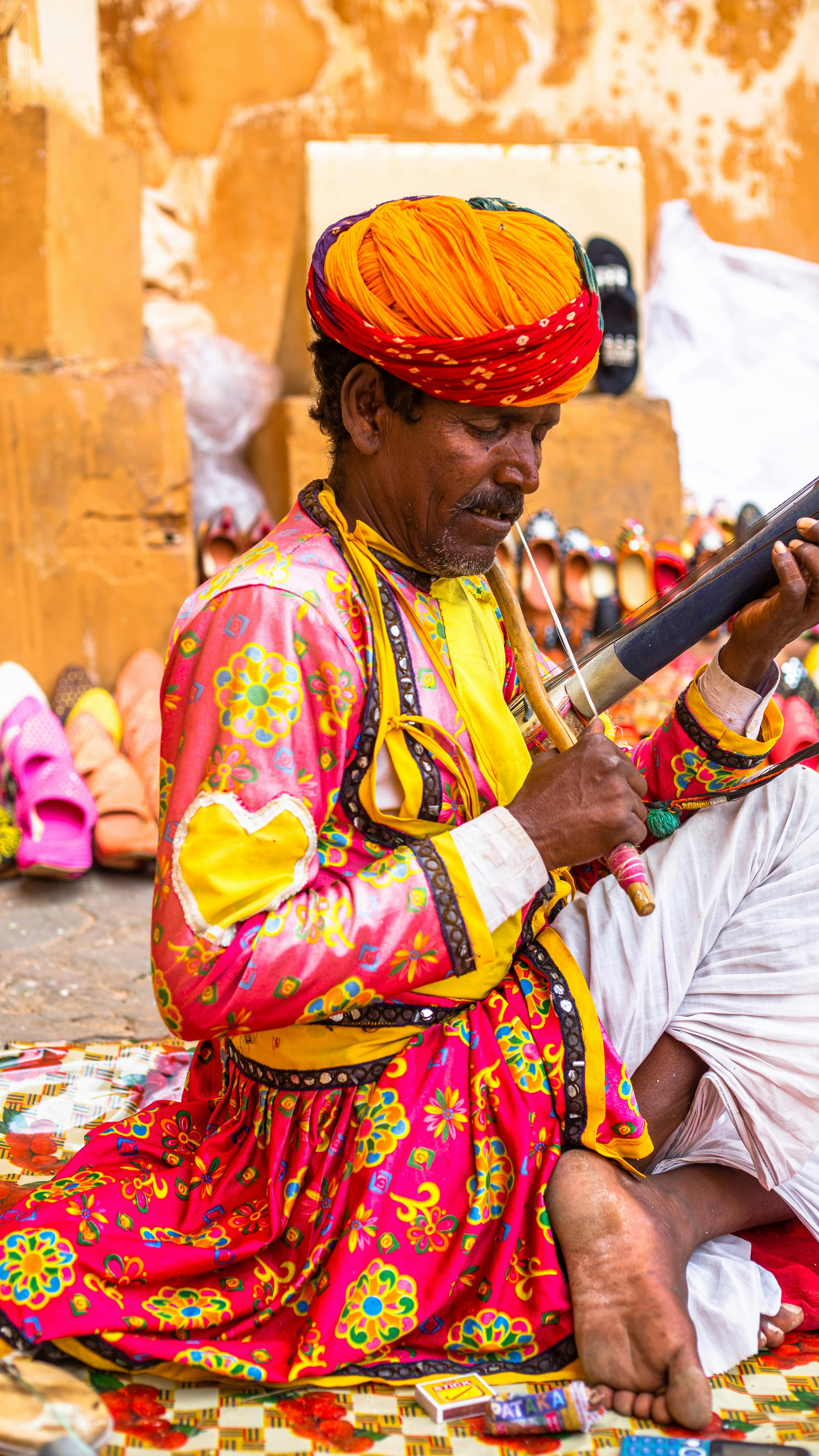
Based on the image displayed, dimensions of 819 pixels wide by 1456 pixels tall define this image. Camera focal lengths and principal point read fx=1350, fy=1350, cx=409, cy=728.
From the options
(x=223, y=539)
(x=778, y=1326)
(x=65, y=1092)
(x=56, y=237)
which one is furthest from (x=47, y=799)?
(x=778, y=1326)

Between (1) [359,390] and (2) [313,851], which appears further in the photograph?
(1) [359,390]

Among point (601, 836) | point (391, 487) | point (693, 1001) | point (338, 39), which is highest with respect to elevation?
point (338, 39)

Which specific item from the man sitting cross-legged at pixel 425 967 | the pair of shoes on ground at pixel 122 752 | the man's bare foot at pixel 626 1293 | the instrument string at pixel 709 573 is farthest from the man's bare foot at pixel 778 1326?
the pair of shoes on ground at pixel 122 752

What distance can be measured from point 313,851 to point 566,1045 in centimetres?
44

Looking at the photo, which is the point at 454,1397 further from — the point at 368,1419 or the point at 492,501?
the point at 492,501

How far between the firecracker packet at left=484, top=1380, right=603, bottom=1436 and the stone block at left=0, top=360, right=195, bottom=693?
3.39m

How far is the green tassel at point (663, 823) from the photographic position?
6.48 ft

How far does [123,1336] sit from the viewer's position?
1.59 meters

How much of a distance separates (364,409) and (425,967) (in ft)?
2.30

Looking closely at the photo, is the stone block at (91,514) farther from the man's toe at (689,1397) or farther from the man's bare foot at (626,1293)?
the man's toe at (689,1397)

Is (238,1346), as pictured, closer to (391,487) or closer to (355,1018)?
(355,1018)

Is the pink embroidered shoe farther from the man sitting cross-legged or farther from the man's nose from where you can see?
the man's nose

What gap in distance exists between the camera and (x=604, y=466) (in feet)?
16.9

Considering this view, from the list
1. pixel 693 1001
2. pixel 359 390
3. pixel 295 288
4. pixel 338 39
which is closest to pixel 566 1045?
pixel 693 1001
